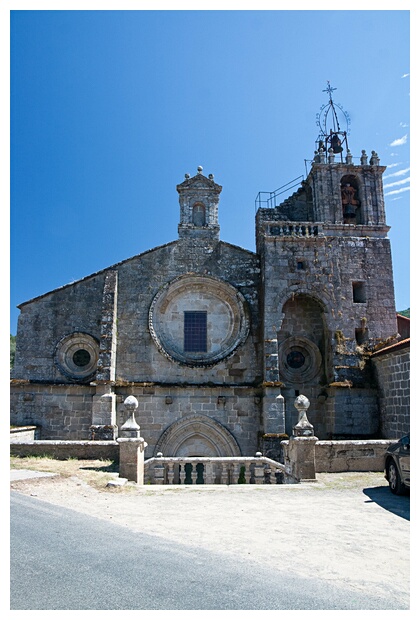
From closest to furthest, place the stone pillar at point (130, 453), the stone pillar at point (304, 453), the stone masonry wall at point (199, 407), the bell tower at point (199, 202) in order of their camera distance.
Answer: the stone pillar at point (130, 453), the stone pillar at point (304, 453), the stone masonry wall at point (199, 407), the bell tower at point (199, 202)

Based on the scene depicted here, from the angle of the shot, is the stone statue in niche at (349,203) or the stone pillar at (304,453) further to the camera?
the stone statue in niche at (349,203)

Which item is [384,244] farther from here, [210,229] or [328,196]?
[210,229]

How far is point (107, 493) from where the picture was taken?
8.94 meters

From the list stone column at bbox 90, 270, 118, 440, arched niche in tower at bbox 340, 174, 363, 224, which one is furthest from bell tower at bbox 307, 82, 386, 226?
stone column at bbox 90, 270, 118, 440

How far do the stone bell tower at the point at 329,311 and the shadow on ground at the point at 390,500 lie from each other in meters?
6.72

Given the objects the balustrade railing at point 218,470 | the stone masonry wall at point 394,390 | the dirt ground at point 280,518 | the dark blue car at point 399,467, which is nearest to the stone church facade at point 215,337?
the stone masonry wall at point 394,390

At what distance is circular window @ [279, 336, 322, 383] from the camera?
698 inches

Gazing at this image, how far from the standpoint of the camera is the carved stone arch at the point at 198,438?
16.6 m

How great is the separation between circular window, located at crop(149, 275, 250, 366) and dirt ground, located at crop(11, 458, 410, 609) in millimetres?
7244

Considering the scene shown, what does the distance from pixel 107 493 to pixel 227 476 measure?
3.97m

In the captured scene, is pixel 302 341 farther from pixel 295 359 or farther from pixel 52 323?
pixel 52 323

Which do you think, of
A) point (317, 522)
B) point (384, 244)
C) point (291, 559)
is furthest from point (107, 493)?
point (384, 244)

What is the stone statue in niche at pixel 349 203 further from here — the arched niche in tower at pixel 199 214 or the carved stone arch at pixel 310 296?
the arched niche in tower at pixel 199 214

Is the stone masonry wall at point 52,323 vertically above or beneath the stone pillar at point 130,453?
above
